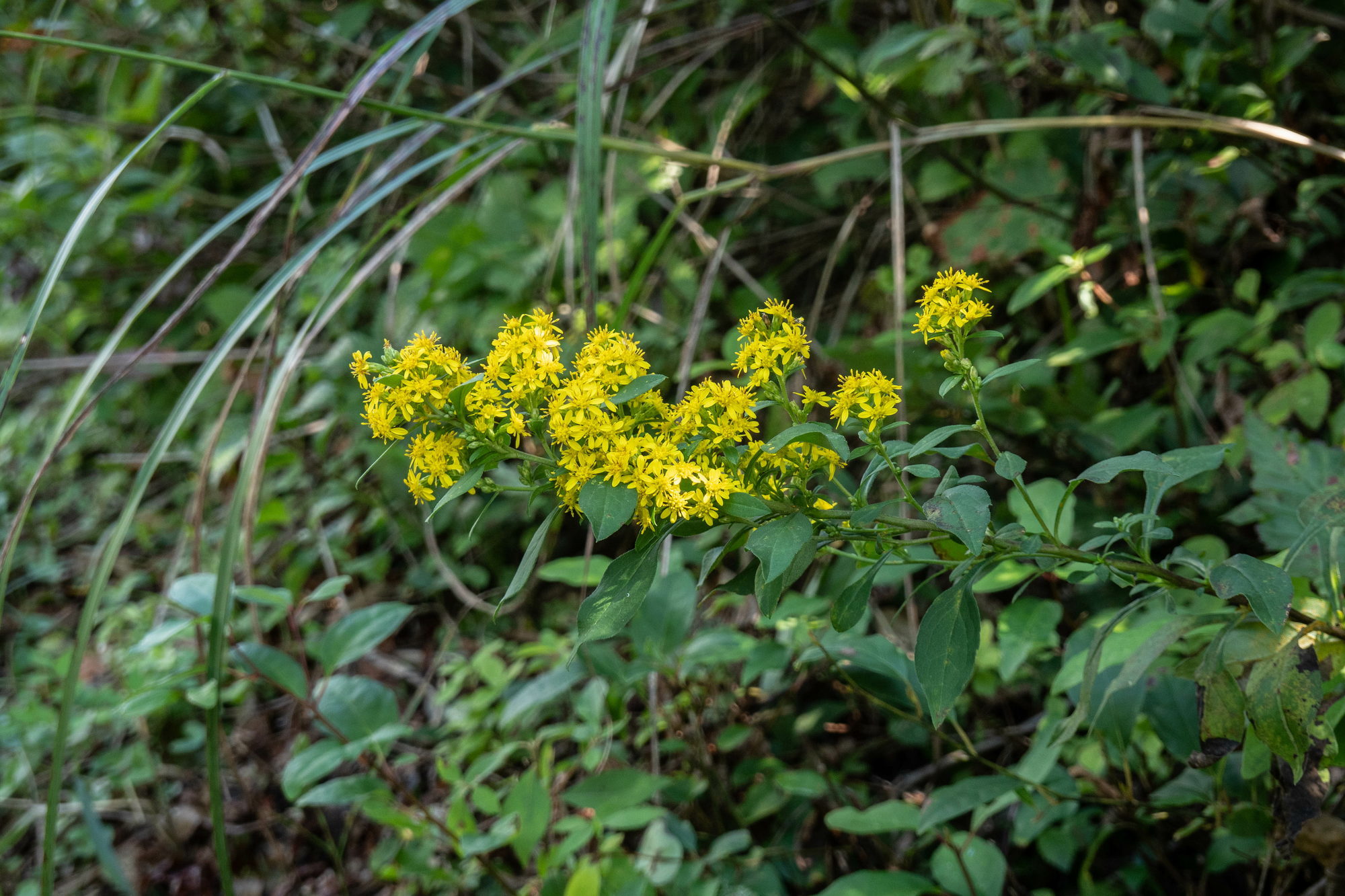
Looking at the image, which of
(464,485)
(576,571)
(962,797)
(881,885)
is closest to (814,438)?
(464,485)

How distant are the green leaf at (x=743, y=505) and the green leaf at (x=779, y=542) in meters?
0.01

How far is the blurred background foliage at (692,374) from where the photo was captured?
1218 millimetres

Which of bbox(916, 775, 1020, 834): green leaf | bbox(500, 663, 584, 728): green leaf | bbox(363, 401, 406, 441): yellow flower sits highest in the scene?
bbox(363, 401, 406, 441): yellow flower

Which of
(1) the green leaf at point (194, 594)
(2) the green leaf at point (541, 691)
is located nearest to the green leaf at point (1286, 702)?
(2) the green leaf at point (541, 691)

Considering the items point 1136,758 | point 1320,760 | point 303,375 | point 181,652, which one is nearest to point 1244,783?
point 1136,758

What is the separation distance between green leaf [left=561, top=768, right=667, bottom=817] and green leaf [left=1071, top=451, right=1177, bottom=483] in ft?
2.54

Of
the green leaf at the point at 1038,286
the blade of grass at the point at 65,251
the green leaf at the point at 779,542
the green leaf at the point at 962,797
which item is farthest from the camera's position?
the green leaf at the point at 1038,286

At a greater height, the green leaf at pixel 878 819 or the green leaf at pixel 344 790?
the green leaf at pixel 878 819

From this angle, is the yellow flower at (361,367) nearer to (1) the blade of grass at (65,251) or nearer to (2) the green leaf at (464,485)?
(2) the green leaf at (464,485)

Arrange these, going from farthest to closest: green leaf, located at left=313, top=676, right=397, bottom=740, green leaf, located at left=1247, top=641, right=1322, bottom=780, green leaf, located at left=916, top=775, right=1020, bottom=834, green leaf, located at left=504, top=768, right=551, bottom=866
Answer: green leaf, located at left=313, top=676, right=397, bottom=740 → green leaf, located at left=504, top=768, right=551, bottom=866 → green leaf, located at left=916, top=775, right=1020, bottom=834 → green leaf, located at left=1247, top=641, right=1322, bottom=780

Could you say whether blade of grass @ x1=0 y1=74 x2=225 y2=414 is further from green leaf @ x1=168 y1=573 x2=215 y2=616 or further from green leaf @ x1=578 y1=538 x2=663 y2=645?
green leaf @ x1=578 y1=538 x2=663 y2=645

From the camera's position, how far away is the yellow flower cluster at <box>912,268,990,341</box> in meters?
0.69

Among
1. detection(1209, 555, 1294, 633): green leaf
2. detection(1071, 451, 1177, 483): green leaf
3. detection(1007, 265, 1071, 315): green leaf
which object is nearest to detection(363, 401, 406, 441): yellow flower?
detection(1071, 451, 1177, 483): green leaf

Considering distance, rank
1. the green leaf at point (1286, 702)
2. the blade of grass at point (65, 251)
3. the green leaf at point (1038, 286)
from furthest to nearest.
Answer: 1. the green leaf at point (1038, 286)
2. the blade of grass at point (65, 251)
3. the green leaf at point (1286, 702)
